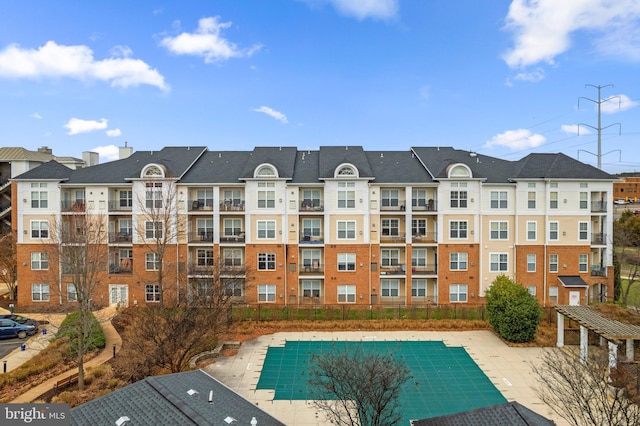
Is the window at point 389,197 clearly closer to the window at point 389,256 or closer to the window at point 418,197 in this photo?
the window at point 418,197

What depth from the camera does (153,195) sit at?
34125 millimetres

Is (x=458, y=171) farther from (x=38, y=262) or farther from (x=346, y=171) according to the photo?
(x=38, y=262)

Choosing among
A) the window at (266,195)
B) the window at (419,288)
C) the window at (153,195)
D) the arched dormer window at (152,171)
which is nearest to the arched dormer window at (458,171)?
the window at (419,288)

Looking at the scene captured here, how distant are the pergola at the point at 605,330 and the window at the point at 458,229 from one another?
1041 cm

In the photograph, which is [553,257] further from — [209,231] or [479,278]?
[209,231]

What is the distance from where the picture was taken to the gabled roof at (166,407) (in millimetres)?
11188

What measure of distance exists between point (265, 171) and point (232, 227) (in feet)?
17.5

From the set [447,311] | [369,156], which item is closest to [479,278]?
[447,311]

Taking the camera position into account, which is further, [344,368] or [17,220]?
[17,220]

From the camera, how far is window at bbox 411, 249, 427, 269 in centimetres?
3594

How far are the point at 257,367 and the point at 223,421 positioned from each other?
12.1 metres

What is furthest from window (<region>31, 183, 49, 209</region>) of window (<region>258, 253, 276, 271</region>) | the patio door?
window (<region>258, 253, 276, 271</region>)

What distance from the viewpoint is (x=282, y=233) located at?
34.5 meters

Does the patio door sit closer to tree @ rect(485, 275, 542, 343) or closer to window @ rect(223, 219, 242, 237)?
window @ rect(223, 219, 242, 237)
